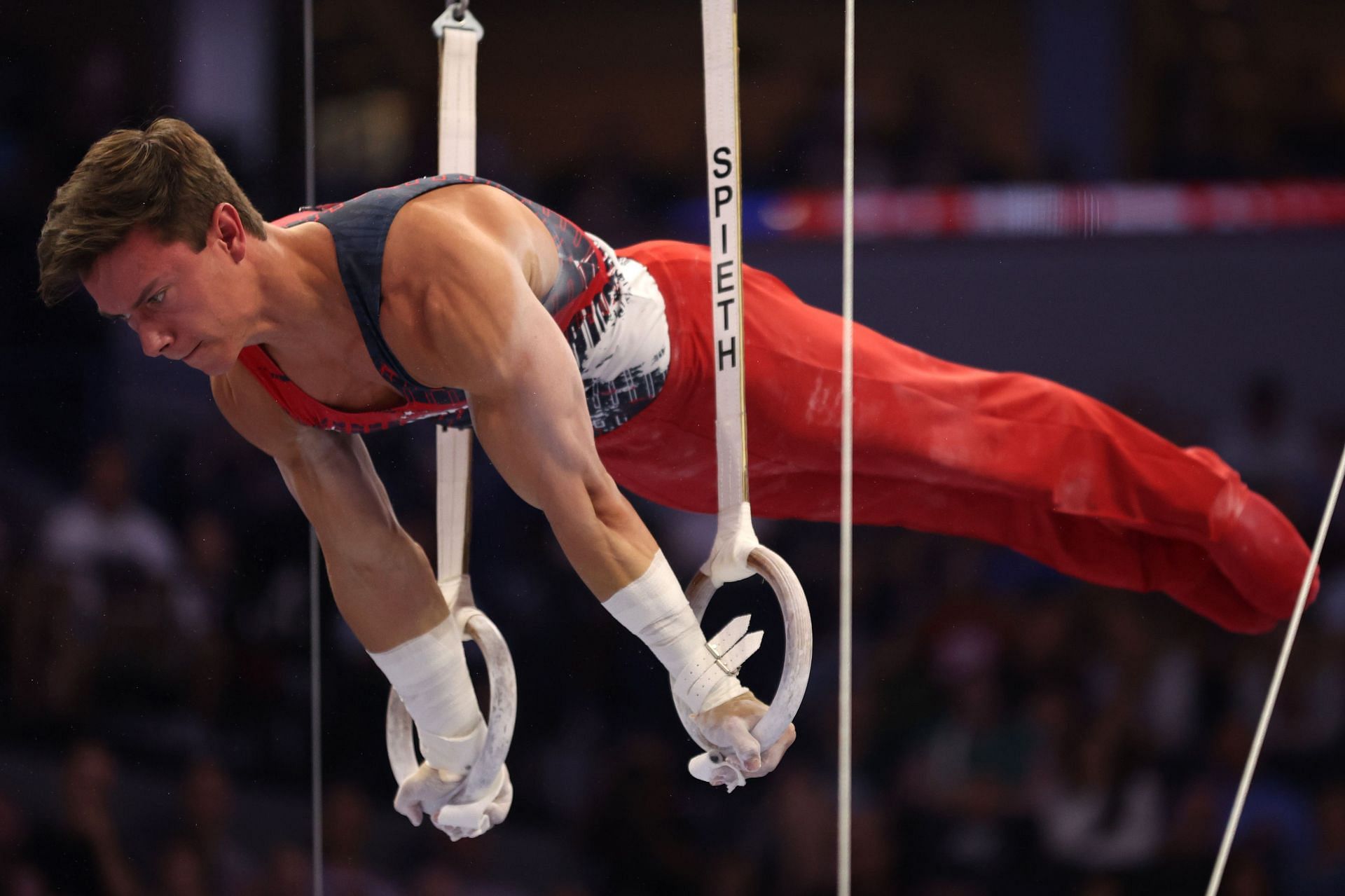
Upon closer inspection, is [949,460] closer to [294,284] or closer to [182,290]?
[294,284]

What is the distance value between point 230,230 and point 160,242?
0.07m

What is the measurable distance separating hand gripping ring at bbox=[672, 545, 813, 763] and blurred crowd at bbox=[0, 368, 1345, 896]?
0.82m

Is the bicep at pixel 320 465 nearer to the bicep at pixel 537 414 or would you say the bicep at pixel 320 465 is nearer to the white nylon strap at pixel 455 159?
the white nylon strap at pixel 455 159

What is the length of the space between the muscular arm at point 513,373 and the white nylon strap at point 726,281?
0.14 meters

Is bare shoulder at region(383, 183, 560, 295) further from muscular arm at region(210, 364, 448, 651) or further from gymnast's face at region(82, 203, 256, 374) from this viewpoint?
muscular arm at region(210, 364, 448, 651)

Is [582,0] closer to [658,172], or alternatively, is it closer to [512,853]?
[658,172]

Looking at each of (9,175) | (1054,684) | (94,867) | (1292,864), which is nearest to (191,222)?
(9,175)

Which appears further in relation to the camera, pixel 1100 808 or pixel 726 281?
pixel 1100 808

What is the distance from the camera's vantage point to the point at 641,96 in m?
2.39

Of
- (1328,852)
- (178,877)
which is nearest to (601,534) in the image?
(178,877)

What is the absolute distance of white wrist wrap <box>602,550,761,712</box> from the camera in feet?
5.08

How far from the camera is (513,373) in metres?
1.46

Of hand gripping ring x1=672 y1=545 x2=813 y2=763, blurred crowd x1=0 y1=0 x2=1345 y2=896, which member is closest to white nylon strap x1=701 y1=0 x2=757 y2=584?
hand gripping ring x1=672 y1=545 x2=813 y2=763

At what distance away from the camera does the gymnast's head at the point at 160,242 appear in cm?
143
